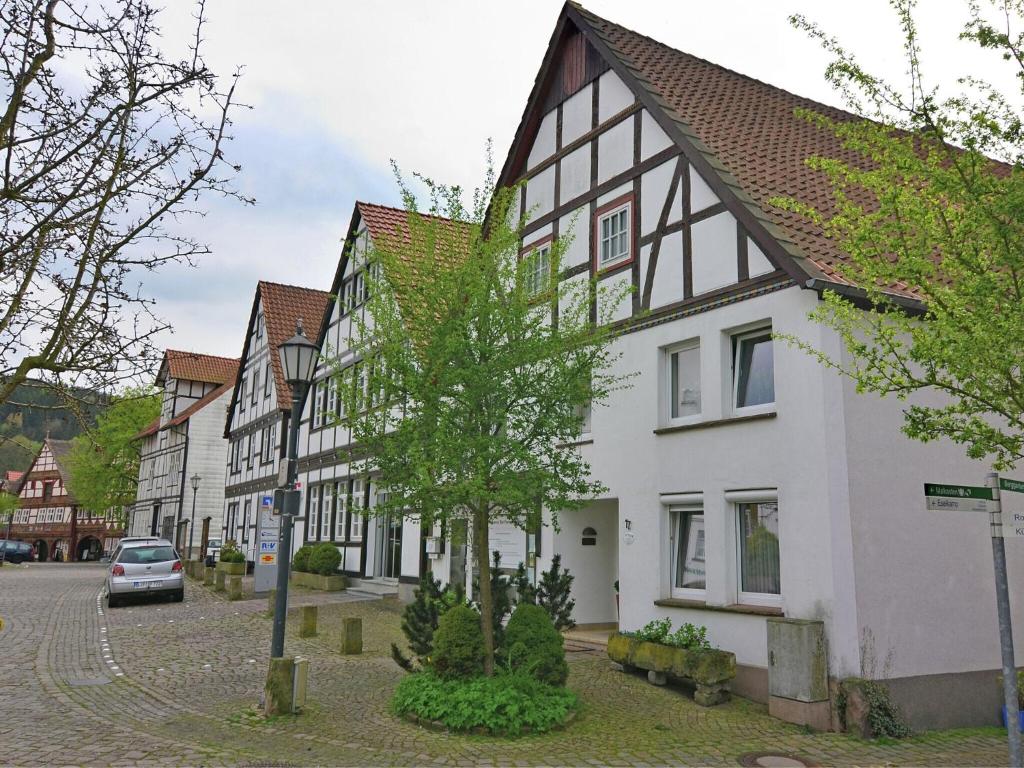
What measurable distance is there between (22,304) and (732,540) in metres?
8.71

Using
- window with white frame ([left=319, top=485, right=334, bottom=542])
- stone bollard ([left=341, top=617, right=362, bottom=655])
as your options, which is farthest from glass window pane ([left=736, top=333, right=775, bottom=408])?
window with white frame ([left=319, top=485, right=334, bottom=542])

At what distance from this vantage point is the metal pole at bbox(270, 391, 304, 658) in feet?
31.9

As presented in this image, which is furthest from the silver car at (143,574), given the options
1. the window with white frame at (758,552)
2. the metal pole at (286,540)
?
the window with white frame at (758,552)

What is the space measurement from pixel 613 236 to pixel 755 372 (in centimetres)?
393

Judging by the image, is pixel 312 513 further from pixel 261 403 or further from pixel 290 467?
pixel 290 467

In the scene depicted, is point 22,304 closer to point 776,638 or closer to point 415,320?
point 415,320

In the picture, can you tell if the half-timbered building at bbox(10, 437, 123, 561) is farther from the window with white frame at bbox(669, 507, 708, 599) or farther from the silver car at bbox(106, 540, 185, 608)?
the window with white frame at bbox(669, 507, 708, 599)

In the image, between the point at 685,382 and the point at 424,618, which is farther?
the point at 685,382

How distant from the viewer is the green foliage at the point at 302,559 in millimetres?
25734

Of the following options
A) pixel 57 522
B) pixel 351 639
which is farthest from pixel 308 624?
pixel 57 522

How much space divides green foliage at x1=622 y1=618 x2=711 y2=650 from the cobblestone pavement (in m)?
0.58

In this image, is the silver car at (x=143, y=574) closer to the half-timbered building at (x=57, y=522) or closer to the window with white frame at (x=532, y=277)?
the window with white frame at (x=532, y=277)

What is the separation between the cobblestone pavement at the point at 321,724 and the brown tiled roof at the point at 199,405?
3279cm

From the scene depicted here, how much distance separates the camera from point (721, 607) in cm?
1105
